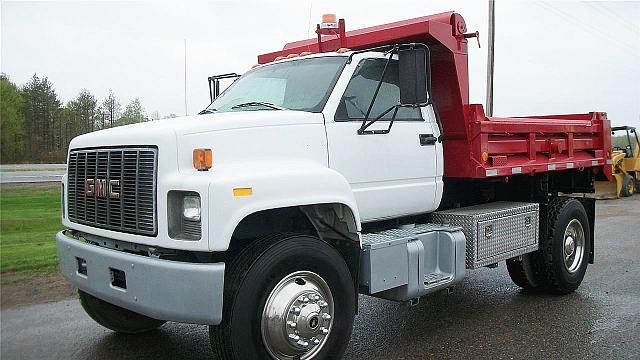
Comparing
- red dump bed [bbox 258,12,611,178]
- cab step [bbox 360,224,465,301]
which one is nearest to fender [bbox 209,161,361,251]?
cab step [bbox 360,224,465,301]

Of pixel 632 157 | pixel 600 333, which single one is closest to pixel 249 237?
pixel 600 333

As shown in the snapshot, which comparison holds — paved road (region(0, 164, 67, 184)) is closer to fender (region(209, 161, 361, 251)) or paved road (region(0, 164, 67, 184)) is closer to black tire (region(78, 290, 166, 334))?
black tire (region(78, 290, 166, 334))

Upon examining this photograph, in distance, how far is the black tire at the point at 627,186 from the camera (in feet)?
67.9

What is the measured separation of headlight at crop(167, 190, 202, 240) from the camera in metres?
3.57

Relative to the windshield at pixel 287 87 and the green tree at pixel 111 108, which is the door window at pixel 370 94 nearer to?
the windshield at pixel 287 87

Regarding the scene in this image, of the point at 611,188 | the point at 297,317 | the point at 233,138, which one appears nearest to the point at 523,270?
the point at 297,317

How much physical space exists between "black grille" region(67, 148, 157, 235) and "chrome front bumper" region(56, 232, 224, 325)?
0.73ft

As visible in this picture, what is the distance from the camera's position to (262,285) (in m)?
3.77

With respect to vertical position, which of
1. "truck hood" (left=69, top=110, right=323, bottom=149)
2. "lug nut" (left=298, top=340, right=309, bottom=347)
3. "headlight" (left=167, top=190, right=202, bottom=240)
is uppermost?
"truck hood" (left=69, top=110, right=323, bottom=149)

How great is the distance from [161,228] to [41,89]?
505 cm

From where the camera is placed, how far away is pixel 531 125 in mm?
6293

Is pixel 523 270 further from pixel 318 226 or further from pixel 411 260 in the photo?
pixel 318 226

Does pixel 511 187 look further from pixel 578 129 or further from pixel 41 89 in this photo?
pixel 41 89

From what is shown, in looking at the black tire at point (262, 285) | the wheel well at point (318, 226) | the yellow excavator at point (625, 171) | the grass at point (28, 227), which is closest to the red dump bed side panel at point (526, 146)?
the wheel well at point (318, 226)
